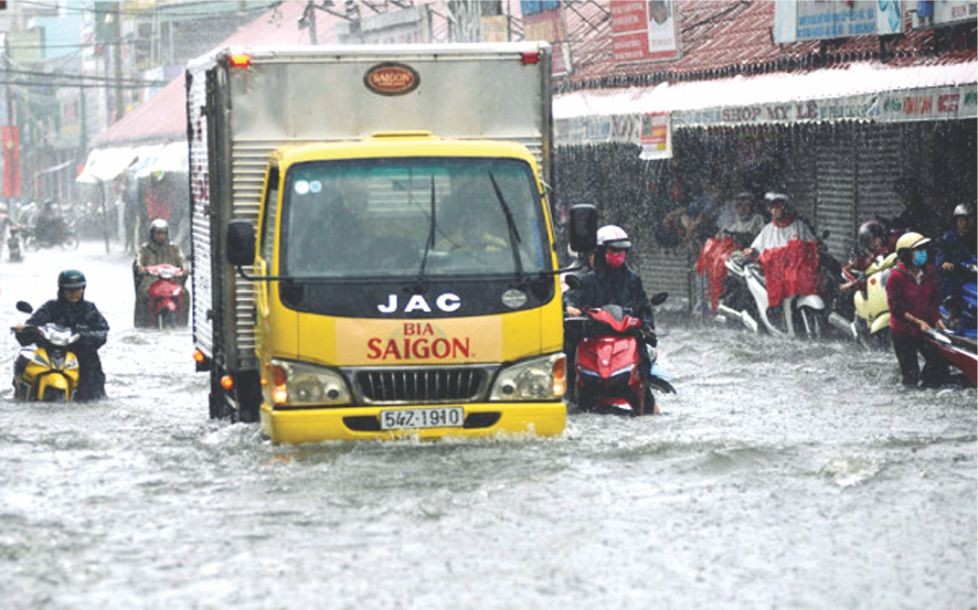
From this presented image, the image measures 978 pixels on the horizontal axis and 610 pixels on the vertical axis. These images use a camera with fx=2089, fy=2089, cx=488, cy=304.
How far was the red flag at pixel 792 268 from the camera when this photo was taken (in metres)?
20.2

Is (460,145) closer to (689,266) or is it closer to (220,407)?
(220,407)

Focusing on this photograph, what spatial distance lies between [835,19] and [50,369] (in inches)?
339

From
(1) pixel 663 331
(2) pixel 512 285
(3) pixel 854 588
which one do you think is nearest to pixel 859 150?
(1) pixel 663 331

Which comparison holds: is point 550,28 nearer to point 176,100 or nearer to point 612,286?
point 612,286

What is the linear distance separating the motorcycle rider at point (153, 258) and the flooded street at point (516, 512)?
305 inches

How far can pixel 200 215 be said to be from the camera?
14.1 m

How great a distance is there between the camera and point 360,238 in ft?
37.9

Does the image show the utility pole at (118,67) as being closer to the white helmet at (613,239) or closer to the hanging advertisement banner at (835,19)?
the hanging advertisement banner at (835,19)

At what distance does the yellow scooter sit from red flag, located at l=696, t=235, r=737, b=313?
3688 mm

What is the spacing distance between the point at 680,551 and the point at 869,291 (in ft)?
30.7

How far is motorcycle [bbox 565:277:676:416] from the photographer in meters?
13.3

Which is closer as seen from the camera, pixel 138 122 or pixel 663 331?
pixel 663 331

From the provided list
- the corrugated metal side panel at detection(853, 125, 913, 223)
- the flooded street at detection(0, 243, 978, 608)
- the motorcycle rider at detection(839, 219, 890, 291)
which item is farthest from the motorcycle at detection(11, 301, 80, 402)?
the corrugated metal side panel at detection(853, 125, 913, 223)

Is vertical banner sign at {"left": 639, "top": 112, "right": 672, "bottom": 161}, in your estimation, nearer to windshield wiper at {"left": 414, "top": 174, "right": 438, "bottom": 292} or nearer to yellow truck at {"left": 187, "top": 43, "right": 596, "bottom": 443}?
yellow truck at {"left": 187, "top": 43, "right": 596, "bottom": 443}
